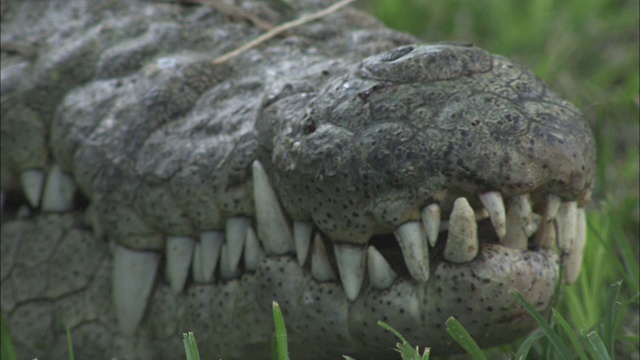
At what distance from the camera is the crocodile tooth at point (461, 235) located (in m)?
1.63

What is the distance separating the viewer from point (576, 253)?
192 cm

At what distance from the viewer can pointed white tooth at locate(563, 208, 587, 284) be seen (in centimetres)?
189

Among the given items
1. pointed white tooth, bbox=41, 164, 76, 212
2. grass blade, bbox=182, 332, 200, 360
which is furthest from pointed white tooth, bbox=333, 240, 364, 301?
pointed white tooth, bbox=41, 164, 76, 212

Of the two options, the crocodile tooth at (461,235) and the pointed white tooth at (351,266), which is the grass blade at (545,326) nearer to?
the crocodile tooth at (461,235)

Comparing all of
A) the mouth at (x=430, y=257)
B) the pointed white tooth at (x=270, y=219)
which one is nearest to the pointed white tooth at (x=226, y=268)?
the mouth at (x=430, y=257)

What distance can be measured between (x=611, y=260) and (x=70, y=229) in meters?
1.62

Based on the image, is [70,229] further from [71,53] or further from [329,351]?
[329,351]

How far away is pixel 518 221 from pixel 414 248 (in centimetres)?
24

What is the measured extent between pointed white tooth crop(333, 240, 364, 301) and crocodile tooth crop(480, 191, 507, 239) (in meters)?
0.28

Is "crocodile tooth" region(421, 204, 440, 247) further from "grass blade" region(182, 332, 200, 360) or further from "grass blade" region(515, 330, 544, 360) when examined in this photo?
A: "grass blade" region(182, 332, 200, 360)

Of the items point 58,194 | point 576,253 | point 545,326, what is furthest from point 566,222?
point 58,194

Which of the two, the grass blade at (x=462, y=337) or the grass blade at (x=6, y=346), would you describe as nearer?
the grass blade at (x=462, y=337)

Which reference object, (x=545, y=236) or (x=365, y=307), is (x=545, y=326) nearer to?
(x=545, y=236)

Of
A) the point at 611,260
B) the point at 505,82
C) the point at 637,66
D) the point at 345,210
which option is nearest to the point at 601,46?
the point at 637,66
